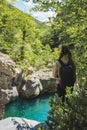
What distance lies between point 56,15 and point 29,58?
21046 mm

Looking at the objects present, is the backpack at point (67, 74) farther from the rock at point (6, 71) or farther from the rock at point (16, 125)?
the rock at point (6, 71)

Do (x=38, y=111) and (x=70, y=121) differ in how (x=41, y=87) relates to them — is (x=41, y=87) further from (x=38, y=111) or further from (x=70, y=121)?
(x=70, y=121)

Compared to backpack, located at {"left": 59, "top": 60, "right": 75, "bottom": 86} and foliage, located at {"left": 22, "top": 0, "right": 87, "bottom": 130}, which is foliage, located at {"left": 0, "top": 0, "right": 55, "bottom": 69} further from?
foliage, located at {"left": 22, "top": 0, "right": 87, "bottom": 130}

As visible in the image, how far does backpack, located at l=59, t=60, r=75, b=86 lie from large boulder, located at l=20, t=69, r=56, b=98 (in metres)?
16.6

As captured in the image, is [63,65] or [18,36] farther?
[18,36]

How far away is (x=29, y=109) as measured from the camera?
20438 mm

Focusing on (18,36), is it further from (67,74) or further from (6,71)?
(67,74)

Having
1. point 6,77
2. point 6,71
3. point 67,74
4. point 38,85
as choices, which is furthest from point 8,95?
point 67,74

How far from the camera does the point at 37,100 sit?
23078 millimetres

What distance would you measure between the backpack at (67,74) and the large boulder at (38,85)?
54.4 feet

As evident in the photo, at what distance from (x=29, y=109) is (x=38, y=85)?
3.36 metres

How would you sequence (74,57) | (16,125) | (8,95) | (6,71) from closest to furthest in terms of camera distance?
1. (16,125)
2. (74,57)
3. (8,95)
4. (6,71)

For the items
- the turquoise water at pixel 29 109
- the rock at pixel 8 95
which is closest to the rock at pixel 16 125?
the rock at pixel 8 95

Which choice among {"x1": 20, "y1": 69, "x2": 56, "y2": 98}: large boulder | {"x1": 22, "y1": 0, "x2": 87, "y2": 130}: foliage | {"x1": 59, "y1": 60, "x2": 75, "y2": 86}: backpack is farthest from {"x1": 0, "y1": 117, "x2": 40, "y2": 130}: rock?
{"x1": 20, "y1": 69, "x2": 56, "y2": 98}: large boulder
